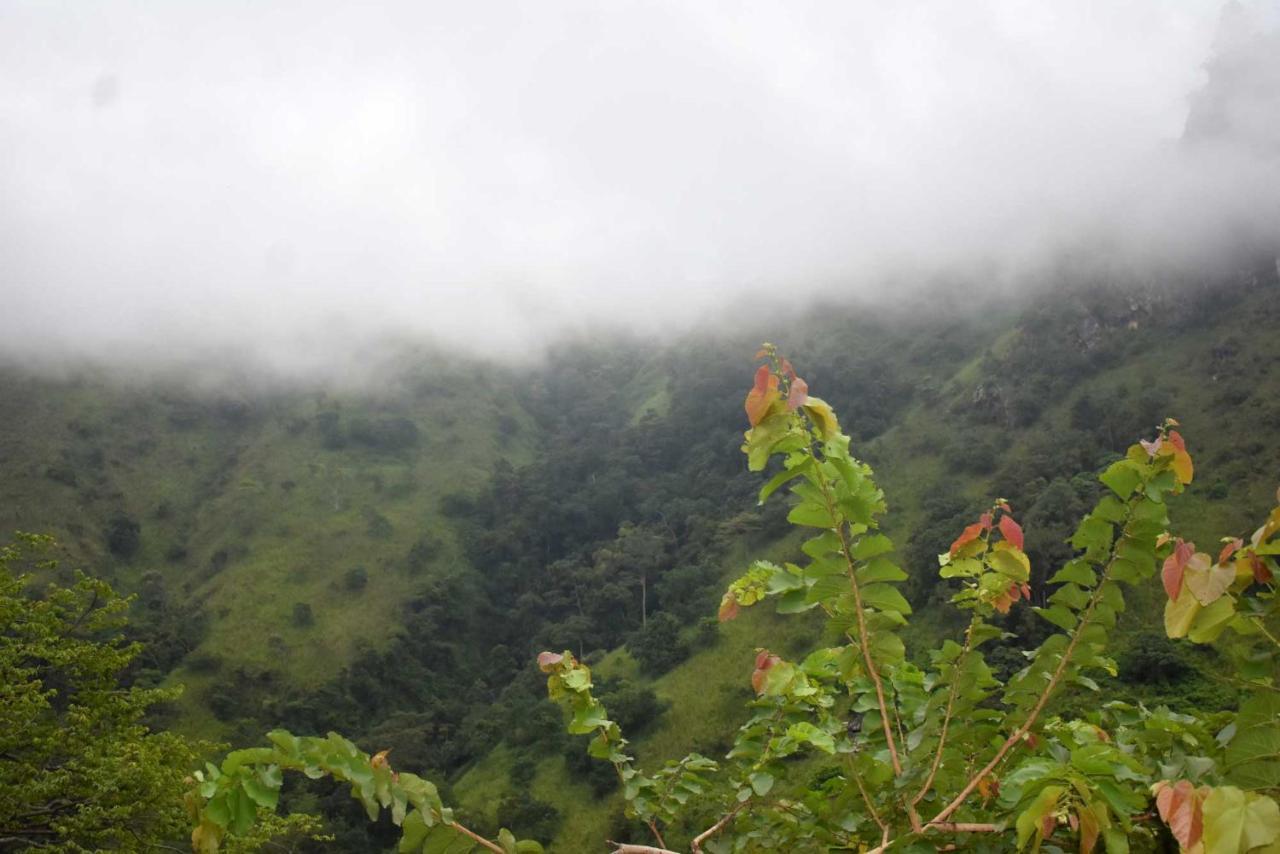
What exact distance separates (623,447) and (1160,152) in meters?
72.1

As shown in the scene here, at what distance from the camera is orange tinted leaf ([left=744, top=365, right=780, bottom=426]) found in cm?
208

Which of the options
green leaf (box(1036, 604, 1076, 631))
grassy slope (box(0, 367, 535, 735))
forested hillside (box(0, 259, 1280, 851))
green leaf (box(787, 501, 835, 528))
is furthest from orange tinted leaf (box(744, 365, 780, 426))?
grassy slope (box(0, 367, 535, 735))

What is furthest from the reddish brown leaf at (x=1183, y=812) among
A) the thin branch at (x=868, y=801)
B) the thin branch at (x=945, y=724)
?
the thin branch at (x=868, y=801)

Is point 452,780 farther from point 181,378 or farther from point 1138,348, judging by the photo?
point 181,378

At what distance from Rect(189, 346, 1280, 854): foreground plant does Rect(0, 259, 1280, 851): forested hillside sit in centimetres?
2713

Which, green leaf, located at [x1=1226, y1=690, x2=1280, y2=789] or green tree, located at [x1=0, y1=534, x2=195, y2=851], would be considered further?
green tree, located at [x1=0, y1=534, x2=195, y2=851]

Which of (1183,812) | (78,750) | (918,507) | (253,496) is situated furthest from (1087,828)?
(253,496)

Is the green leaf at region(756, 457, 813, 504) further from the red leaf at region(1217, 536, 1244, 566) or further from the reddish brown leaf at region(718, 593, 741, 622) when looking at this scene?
the red leaf at region(1217, 536, 1244, 566)

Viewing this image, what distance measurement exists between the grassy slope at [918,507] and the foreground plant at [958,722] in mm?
30006

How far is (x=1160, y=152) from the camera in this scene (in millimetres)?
90000

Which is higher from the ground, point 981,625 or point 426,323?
point 426,323

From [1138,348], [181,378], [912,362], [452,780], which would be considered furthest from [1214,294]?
[181,378]

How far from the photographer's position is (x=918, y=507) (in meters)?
46.1

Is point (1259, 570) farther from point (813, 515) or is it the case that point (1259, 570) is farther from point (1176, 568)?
point (813, 515)
